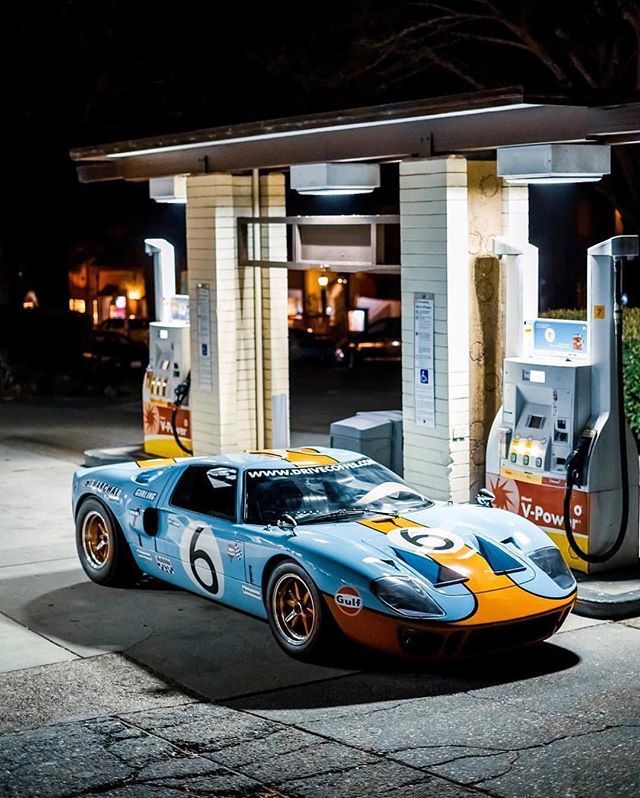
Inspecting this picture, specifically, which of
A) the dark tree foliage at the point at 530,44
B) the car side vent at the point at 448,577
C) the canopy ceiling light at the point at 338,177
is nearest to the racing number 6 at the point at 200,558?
the car side vent at the point at 448,577

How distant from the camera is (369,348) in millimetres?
31562

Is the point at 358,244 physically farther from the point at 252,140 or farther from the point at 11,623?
the point at 11,623

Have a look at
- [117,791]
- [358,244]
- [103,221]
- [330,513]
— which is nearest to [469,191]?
[358,244]

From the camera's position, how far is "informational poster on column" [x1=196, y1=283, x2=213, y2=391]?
15.5 meters

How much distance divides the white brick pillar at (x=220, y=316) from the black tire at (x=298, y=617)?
6703 mm

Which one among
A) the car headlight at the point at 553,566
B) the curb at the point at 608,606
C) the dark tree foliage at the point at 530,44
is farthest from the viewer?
the dark tree foliage at the point at 530,44

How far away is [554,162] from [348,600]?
14.4 ft

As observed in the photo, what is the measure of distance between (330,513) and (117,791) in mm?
3113

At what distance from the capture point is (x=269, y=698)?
26.2 ft

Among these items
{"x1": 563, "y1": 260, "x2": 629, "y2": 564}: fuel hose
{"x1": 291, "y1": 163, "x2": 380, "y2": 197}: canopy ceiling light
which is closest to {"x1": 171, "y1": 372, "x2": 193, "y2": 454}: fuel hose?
{"x1": 291, "y1": 163, "x2": 380, "y2": 197}: canopy ceiling light

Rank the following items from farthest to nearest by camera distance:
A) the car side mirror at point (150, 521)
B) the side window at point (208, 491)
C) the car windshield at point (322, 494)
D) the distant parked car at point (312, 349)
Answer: the distant parked car at point (312, 349), the car side mirror at point (150, 521), the side window at point (208, 491), the car windshield at point (322, 494)

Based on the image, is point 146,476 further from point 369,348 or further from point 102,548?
point 369,348

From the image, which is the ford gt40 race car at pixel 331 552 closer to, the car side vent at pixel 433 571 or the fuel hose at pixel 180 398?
the car side vent at pixel 433 571

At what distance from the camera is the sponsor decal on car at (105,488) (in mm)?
10445
